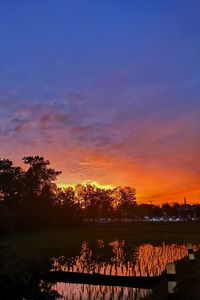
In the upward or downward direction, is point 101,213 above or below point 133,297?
above

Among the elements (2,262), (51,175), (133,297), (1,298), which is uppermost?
(51,175)

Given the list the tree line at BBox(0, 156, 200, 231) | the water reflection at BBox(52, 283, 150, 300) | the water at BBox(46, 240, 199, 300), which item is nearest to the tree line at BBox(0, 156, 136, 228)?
the tree line at BBox(0, 156, 200, 231)

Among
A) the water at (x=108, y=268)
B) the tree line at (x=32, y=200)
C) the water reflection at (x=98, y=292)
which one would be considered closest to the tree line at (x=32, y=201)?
the tree line at (x=32, y=200)

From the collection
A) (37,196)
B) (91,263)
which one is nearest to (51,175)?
(37,196)

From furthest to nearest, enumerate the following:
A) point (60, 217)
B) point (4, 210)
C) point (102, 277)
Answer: point (60, 217), point (4, 210), point (102, 277)

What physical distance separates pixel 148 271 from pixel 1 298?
19155mm

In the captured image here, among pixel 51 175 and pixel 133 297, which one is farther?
pixel 51 175

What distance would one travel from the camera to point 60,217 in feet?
339

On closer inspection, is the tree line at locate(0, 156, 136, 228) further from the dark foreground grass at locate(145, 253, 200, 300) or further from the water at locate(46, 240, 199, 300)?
the dark foreground grass at locate(145, 253, 200, 300)

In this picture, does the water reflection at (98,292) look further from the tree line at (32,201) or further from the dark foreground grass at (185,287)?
the tree line at (32,201)

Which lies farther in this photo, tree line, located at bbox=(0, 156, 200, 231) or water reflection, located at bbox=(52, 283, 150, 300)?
tree line, located at bbox=(0, 156, 200, 231)

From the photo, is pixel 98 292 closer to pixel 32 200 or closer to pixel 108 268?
pixel 108 268

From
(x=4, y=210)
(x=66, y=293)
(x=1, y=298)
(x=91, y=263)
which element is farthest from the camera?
(x=4, y=210)

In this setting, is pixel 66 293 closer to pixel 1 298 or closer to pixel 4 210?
pixel 1 298
